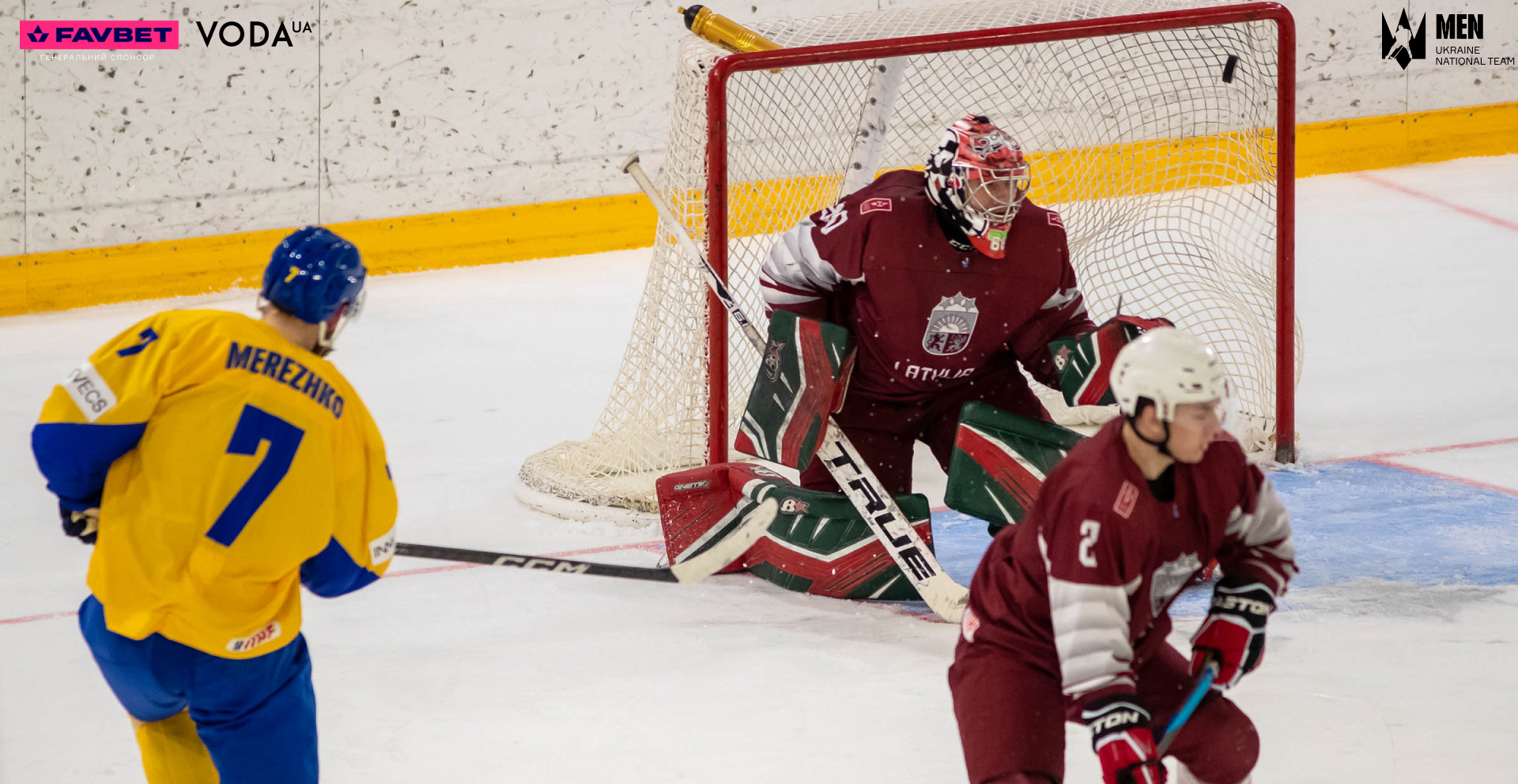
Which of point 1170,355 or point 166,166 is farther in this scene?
point 166,166

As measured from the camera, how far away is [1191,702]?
89.8 inches

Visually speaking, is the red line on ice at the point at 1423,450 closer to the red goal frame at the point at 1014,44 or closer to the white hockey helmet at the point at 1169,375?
the red goal frame at the point at 1014,44

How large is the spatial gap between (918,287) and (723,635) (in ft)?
2.85

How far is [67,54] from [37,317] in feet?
3.43

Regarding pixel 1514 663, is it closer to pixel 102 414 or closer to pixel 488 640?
pixel 488 640

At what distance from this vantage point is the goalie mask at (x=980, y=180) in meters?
3.48

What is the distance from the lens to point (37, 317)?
6684mm

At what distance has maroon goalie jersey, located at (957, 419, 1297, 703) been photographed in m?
2.13

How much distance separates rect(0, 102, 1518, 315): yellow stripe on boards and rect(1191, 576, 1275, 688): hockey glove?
8.37 ft

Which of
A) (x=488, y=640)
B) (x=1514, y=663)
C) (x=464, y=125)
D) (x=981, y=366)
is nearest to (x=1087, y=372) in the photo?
(x=981, y=366)

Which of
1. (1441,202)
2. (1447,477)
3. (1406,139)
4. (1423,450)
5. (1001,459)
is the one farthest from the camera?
(1406,139)

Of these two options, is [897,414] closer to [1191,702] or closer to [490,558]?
[490,558]

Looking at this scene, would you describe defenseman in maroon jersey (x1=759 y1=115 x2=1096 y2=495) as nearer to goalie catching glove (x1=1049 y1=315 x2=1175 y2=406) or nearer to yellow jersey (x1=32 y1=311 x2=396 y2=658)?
goalie catching glove (x1=1049 y1=315 x2=1175 y2=406)

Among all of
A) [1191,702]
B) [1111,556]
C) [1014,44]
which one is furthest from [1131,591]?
[1014,44]
